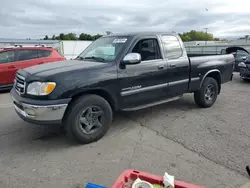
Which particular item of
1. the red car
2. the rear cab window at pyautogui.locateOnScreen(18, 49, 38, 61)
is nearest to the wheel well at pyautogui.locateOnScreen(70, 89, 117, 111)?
the red car

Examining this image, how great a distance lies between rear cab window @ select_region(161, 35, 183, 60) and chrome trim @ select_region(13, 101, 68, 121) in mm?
2499

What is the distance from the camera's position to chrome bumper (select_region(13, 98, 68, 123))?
11.1 feet

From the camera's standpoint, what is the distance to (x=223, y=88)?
856 cm

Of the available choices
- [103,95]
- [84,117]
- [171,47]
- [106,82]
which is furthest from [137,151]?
[171,47]

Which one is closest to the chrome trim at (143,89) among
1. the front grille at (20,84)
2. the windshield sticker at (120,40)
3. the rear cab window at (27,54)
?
the windshield sticker at (120,40)

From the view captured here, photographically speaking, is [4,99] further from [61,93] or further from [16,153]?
[61,93]

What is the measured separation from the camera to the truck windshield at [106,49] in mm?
4227

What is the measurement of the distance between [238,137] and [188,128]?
90 centimetres

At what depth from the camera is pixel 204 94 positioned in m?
5.64

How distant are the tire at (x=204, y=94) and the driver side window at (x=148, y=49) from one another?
1631 millimetres

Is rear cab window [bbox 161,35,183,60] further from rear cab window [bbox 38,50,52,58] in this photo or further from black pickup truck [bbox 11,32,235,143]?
rear cab window [bbox 38,50,52,58]

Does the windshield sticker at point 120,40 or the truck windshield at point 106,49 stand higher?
the windshield sticker at point 120,40

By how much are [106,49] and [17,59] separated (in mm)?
5605

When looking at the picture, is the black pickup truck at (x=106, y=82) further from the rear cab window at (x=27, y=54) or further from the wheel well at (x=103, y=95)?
the rear cab window at (x=27, y=54)
